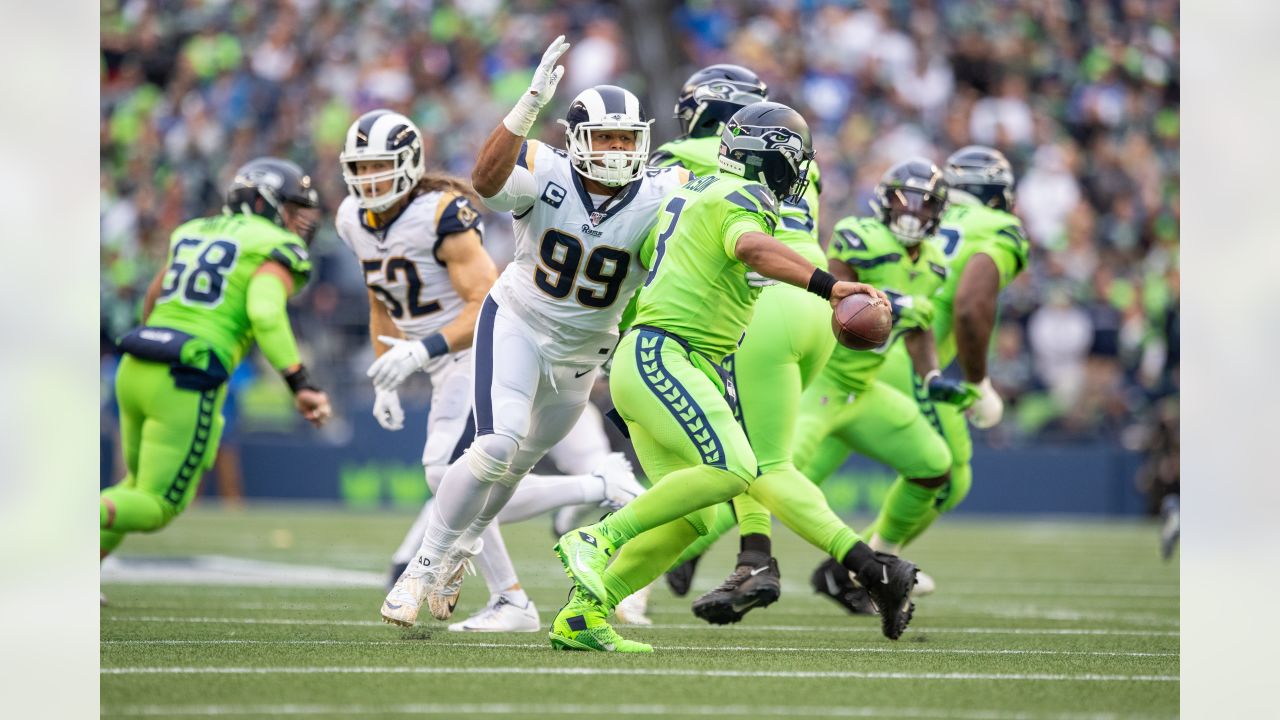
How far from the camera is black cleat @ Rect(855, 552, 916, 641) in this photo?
5.58 meters

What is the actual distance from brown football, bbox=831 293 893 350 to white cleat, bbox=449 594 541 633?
1.96 meters

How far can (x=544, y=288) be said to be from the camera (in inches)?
229

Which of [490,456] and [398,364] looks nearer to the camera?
[490,456]

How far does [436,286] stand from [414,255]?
0.17 m

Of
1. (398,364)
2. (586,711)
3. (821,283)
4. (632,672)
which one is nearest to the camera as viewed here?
(586,711)

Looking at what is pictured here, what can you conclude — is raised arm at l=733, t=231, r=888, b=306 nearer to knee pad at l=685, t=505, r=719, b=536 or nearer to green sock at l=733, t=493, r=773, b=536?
knee pad at l=685, t=505, r=719, b=536

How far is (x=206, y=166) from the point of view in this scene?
16.8 meters

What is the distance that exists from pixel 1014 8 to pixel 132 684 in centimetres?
1569

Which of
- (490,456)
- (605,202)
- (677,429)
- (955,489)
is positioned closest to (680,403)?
(677,429)

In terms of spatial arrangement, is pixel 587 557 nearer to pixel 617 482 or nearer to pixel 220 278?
pixel 617 482

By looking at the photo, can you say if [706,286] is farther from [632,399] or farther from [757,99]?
[757,99]

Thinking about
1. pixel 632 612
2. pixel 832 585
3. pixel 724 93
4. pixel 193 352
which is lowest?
pixel 832 585

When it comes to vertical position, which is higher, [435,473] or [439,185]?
[439,185]

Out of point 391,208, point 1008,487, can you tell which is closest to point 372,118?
point 391,208
